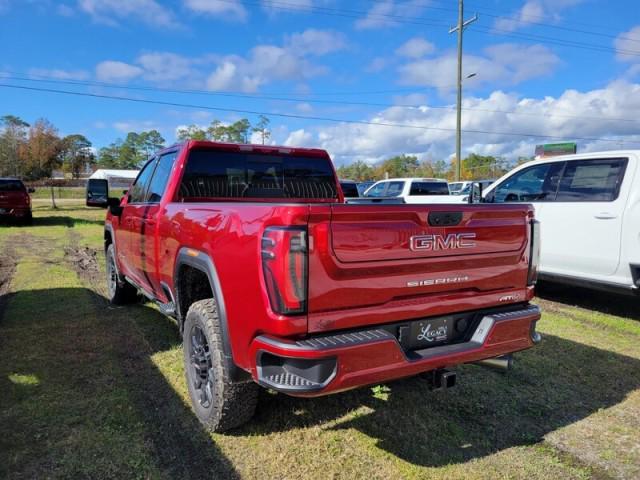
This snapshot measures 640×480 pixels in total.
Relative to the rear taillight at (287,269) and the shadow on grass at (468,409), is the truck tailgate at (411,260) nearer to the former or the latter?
the rear taillight at (287,269)

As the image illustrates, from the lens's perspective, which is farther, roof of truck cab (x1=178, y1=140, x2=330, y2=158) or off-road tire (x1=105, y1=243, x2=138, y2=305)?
off-road tire (x1=105, y1=243, x2=138, y2=305)

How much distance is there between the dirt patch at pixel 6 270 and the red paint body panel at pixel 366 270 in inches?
186

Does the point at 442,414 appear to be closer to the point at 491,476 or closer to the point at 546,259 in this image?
the point at 491,476

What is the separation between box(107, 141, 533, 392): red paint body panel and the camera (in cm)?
228

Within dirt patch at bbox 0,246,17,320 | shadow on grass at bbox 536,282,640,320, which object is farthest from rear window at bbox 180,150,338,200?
shadow on grass at bbox 536,282,640,320

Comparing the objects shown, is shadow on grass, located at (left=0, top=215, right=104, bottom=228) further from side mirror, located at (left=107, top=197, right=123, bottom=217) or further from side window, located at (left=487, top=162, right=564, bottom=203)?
side window, located at (left=487, top=162, right=564, bottom=203)

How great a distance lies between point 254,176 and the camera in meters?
4.40

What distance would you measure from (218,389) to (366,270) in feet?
3.99

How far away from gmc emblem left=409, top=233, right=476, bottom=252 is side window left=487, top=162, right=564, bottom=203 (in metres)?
3.98

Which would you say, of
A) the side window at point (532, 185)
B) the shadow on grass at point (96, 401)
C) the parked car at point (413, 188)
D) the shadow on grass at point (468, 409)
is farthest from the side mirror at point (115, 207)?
the parked car at point (413, 188)

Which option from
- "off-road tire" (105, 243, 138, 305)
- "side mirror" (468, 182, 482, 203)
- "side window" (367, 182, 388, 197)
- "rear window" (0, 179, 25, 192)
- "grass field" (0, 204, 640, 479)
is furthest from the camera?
"side window" (367, 182, 388, 197)

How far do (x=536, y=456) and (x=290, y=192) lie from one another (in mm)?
2947

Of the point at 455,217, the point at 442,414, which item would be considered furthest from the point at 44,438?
the point at 455,217

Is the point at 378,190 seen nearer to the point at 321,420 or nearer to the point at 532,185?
the point at 532,185
